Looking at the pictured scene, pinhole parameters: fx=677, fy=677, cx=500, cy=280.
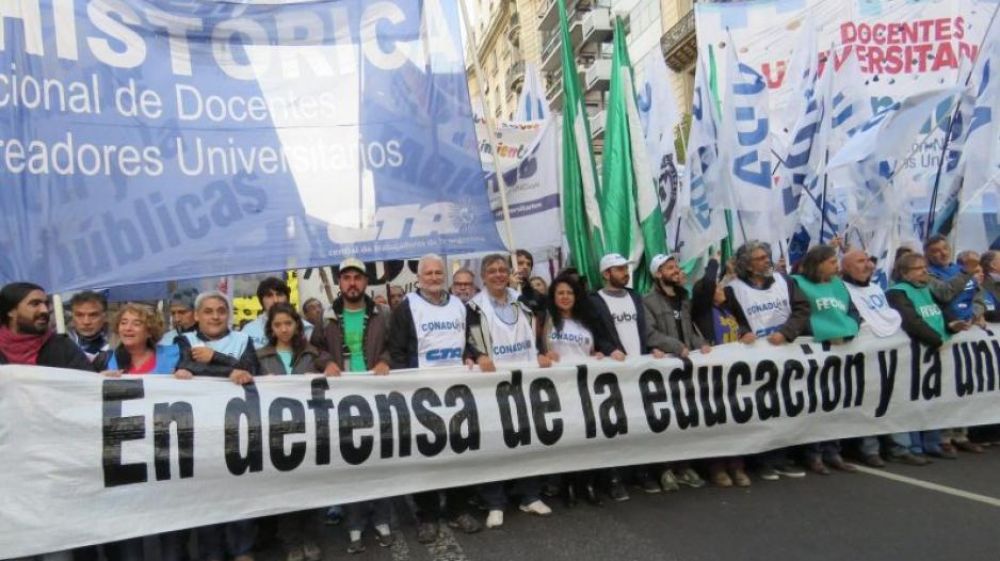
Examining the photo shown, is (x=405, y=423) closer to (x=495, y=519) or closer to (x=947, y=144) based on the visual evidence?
(x=495, y=519)

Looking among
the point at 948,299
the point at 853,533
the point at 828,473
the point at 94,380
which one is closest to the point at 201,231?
the point at 94,380

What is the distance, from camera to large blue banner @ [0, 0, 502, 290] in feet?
11.6

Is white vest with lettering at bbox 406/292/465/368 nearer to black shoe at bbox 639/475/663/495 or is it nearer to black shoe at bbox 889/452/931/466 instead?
black shoe at bbox 639/475/663/495

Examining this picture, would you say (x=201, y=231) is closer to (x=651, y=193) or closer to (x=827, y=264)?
(x=651, y=193)

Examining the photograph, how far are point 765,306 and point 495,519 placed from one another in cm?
243

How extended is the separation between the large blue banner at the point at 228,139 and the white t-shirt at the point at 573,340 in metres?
0.76

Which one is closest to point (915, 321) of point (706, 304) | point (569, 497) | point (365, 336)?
point (706, 304)

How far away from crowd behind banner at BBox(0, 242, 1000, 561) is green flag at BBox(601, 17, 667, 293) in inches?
28.7

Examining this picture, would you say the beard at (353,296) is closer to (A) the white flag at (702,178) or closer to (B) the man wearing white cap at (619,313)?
(B) the man wearing white cap at (619,313)

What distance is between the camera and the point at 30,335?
333cm

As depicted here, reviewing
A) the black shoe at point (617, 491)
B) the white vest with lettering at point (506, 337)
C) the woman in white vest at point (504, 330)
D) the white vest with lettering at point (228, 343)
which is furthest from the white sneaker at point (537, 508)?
the white vest with lettering at point (228, 343)

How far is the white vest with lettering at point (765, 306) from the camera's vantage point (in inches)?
189

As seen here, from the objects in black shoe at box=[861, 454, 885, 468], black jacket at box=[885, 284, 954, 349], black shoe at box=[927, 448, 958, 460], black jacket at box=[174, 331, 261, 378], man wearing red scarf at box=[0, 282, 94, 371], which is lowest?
black shoe at box=[927, 448, 958, 460]

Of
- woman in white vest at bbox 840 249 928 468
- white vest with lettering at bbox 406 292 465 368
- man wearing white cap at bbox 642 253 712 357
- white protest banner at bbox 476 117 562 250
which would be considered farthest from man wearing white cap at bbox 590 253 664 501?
white protest banner at bbox 476 117 562 250
